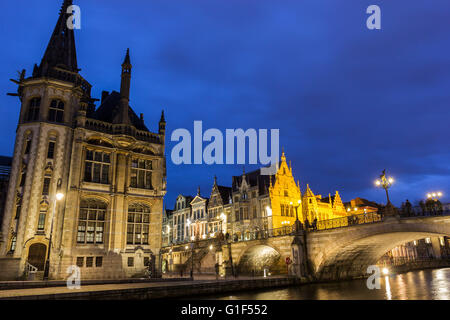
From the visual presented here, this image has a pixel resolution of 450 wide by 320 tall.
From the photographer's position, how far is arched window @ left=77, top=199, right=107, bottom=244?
3133 centimetres

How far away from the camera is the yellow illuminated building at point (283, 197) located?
5467 cm

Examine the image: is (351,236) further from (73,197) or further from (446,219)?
(73,197)

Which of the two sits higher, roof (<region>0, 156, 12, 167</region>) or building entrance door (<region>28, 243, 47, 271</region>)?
roof (<region>0, 156, 12, 167</region>)

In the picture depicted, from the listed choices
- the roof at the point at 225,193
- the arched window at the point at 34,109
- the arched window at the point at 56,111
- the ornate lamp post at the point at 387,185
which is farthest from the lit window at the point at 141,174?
the roof at the point at 225,193

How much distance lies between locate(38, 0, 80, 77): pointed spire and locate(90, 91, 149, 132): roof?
572 cm

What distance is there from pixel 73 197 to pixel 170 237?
162 feet

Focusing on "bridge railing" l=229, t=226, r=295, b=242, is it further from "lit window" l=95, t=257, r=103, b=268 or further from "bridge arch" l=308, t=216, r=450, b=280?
"lit window" l=95, t=257, r=103, b=268

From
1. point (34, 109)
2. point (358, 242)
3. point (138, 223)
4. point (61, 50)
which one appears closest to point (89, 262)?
point (138, 223)

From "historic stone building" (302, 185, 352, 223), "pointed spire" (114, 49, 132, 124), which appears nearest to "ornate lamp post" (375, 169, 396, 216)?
"pointed spire" (114, 49, 132, 124)

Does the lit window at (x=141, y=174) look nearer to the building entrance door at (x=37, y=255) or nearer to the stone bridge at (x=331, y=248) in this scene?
the building entrance door at (x=37, y=255)

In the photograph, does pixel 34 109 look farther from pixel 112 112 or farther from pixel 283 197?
pixel 283 197

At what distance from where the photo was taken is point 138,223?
34.7m

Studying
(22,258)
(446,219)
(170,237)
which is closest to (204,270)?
(170,237)
